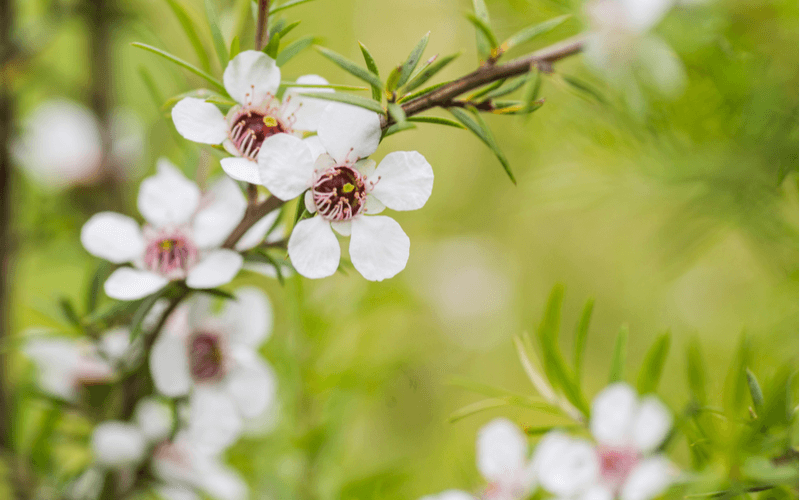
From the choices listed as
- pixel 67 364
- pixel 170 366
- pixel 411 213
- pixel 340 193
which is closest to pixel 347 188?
pixel 340 193

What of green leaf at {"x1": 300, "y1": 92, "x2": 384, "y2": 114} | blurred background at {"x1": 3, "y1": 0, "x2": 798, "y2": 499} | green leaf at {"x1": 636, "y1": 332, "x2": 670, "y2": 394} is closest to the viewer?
green leaf at {"x1": 300, "y1": 92, "x2": 384, "y2": 114}

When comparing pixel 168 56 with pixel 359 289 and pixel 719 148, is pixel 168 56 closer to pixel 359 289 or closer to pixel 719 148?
pixel 359 289

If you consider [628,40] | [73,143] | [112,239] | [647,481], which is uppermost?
[73,143]

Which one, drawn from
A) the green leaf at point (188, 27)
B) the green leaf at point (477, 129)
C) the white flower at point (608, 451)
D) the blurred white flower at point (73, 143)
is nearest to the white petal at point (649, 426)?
the white flower at point (608, 451)

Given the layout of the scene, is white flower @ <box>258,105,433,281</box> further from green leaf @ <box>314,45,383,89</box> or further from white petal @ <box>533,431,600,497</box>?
white petal @ <box>533,431,600,497</box>

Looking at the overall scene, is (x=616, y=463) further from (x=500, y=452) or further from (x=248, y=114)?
(x=248, y=114)

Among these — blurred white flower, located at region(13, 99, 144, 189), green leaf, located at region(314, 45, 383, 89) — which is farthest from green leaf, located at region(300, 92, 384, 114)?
blurred white flower, located at region(13, 99, 144, 189)
